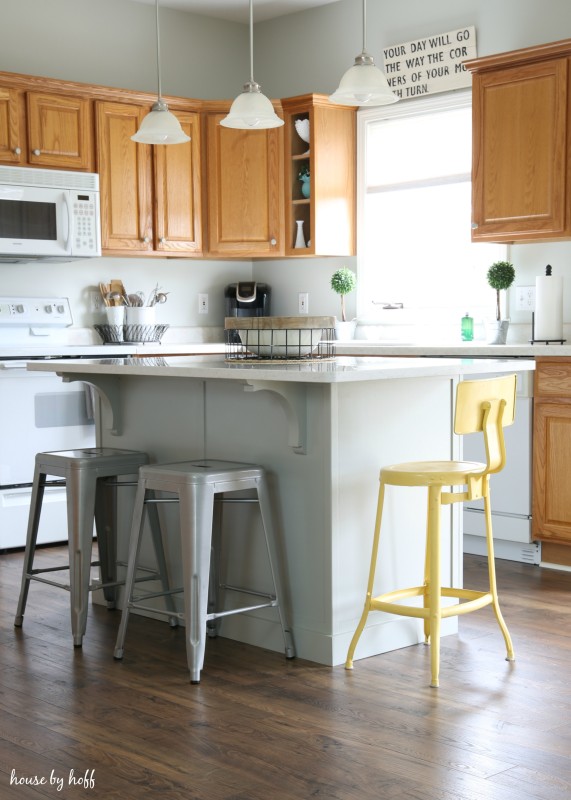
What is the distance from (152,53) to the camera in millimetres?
5887

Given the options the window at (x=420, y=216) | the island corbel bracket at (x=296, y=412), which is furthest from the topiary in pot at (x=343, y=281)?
the island corbel bracket at (x=296, y=412)

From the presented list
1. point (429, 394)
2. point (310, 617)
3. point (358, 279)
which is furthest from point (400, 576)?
point (358, 279)

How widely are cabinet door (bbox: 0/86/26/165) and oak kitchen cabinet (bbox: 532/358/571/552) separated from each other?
265 cm

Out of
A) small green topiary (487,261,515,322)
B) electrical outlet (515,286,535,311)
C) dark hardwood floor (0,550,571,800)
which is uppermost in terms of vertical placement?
→ small green topiary (487,261,515,322)

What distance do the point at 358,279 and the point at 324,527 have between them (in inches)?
118

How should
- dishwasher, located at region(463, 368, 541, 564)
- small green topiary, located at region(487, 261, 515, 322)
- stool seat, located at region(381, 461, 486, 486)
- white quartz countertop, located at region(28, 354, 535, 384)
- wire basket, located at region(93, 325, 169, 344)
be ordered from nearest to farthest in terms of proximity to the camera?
white quartz countertop, located at region(28, 354, 535, 384)
stool seat, located at region(381, 461, 486, 486)
dishwasher, located at region(463, 368, 541, 564)
small green topiary, located at region(487, 261, 515, 322)
wire basket, located at region(93, 325, 169, 344)

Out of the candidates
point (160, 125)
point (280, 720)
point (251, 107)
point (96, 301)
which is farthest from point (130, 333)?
point (280, 720)

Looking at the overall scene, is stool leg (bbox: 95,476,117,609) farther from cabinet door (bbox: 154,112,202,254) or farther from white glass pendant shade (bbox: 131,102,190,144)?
cabinet door (bbox: 154,112,202,254)

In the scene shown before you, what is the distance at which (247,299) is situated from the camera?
6.09 metres

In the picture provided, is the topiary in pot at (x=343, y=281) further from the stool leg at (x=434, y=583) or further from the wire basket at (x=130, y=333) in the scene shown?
the stool leg at (x=434, y=583)

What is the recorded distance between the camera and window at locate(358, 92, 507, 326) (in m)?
5.26

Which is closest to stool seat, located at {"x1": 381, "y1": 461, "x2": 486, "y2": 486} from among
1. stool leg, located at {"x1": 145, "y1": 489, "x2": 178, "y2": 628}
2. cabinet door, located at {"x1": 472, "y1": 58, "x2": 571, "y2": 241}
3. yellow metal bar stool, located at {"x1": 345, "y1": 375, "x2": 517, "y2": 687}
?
yellow metal bar stool, located at {"x1": 345, "y1": 375, "x2": 517, "y2": 687}

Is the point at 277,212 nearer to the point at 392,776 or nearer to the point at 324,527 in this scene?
the point at 324,527

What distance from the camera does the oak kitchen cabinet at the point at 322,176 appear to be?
5.56m
